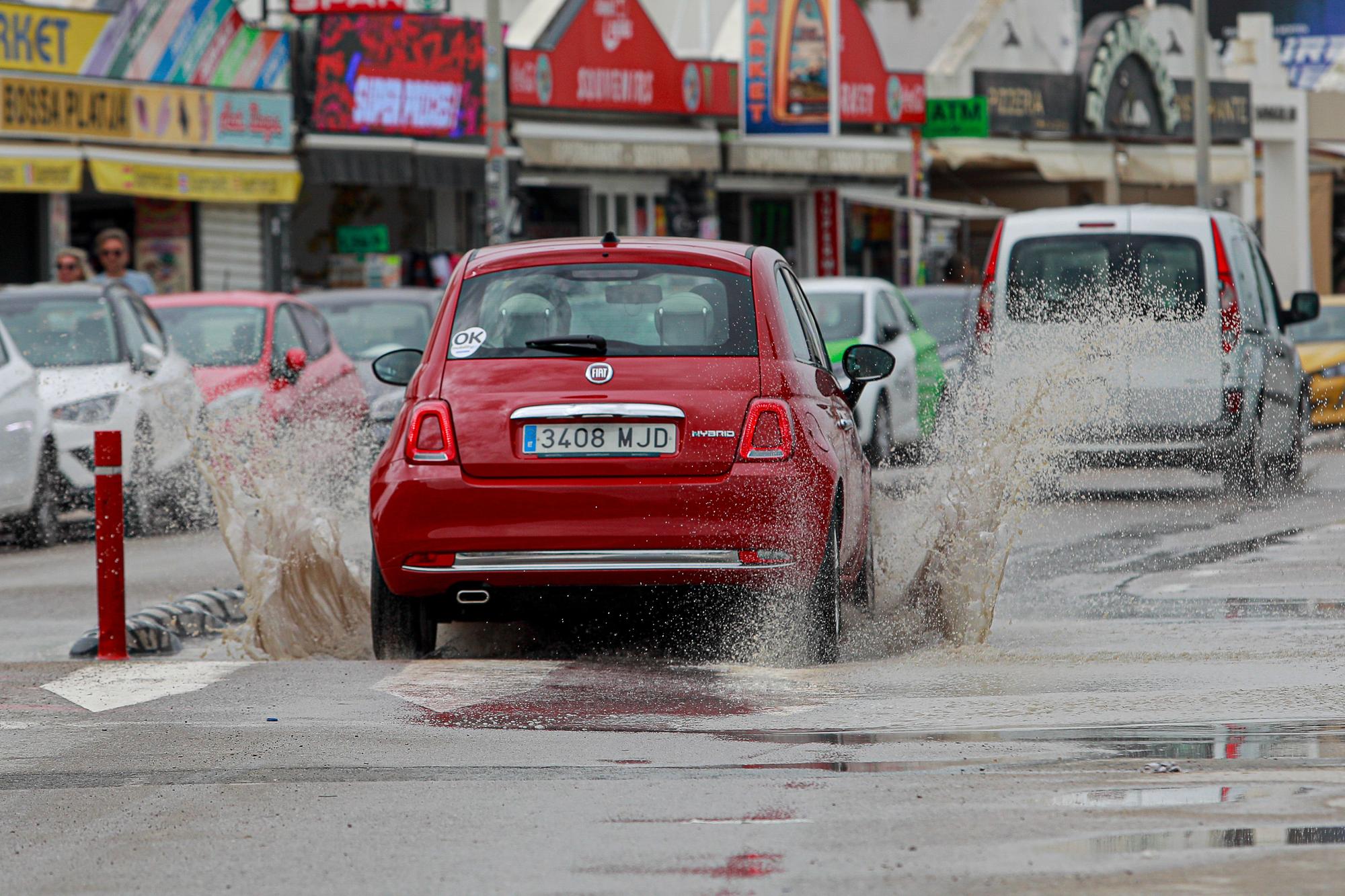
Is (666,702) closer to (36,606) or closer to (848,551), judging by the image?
(848,551)

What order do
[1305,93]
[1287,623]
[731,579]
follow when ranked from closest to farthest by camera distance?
1. [731,579]
2. [1287,623]
3. [1305,93]

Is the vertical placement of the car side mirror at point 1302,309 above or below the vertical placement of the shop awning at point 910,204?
below

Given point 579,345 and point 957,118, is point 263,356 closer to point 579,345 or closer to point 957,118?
point 579,345

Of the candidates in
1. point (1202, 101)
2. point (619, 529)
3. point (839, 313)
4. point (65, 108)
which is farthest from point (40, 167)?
point (1202, 101)

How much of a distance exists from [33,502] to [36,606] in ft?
11.1

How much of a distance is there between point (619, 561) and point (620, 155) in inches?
1090

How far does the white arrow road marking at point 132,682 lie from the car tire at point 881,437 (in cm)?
1094

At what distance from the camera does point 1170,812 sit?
5.02 m

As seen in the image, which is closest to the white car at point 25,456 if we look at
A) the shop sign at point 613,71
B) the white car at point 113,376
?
the white car at point 113,376

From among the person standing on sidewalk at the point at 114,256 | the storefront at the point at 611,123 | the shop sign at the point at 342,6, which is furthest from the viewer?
the storefront at the point at 611,123

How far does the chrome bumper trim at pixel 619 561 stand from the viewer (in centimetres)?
761

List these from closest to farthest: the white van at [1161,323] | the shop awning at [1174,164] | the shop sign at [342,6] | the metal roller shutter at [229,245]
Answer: the white van at [1161,323], the metal roller shutter at [229,245], the shop sign at [342,6], the shop awning at [1174,164]

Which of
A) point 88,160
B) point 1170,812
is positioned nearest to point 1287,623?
point 1170,812

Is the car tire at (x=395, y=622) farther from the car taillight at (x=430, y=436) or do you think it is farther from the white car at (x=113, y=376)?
the white car at (x=113, y=376)
